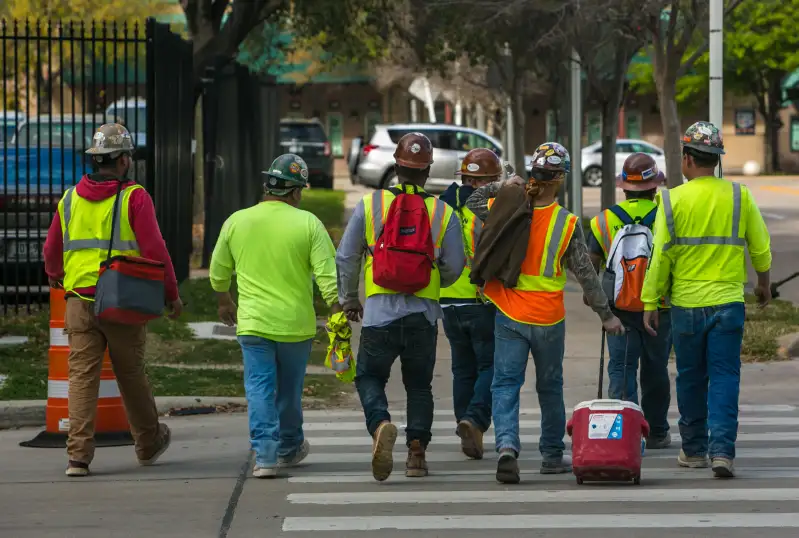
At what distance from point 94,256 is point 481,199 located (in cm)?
214

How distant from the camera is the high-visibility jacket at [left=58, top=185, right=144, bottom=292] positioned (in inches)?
319

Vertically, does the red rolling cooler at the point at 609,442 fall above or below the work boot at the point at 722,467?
above

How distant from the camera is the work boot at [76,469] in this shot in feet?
26.5

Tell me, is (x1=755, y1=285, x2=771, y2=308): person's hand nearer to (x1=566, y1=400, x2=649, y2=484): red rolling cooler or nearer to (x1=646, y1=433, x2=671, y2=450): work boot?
(x1=566, y1=400, x2=649, y2=484): red rolling cooler

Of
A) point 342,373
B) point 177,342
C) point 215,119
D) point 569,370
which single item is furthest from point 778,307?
point 342,373

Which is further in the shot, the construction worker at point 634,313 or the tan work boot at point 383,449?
the construction worker at point 634,313

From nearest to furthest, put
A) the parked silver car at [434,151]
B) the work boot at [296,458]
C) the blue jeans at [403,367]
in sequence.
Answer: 1. the blue jeans at [403,367]
2. the work boot at [296,458]
3. the parked silver car at [434,151]

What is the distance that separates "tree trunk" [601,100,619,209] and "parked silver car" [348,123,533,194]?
947cm

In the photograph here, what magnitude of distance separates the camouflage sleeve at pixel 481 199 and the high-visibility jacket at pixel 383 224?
0.67m

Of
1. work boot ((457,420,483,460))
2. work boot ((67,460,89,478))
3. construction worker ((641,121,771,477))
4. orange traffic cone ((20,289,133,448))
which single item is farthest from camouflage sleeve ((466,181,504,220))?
work boot ((67,460,89,478))

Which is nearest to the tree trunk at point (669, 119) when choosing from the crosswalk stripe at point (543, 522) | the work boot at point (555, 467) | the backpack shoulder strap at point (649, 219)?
the backpack shoulder strap at point (649, 219)

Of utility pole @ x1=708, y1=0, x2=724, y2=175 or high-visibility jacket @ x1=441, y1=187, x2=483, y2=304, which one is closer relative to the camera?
high-visibility jacket @ x1=441, y1=187, x2=483, y2=304

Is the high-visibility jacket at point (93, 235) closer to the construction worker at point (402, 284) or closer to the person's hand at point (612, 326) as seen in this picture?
the construction worker at point (402, 284)

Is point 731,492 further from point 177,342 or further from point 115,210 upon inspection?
point 177,342
